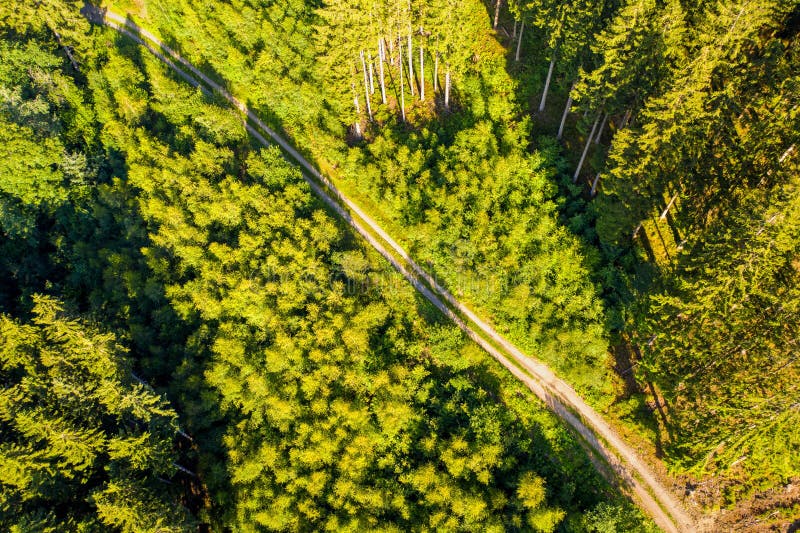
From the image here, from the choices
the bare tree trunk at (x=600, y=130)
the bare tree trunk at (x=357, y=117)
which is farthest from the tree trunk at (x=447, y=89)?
the bare tree trunk at (x=600, y=130)

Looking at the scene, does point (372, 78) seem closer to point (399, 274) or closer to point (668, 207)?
point (399, 274)

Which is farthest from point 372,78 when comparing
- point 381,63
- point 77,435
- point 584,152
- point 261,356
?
point 77,435

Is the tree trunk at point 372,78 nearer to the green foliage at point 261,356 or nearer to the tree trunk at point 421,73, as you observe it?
the tree trunk at point 421,73

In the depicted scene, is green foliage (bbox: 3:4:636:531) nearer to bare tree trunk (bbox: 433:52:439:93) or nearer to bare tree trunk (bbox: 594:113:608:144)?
bare tree trunk (bbox: 433:52:439:93)

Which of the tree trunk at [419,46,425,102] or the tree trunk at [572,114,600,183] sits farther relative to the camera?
the tree trunk at [419,46,425,102]

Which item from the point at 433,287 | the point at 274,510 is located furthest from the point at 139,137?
the point at 274,510

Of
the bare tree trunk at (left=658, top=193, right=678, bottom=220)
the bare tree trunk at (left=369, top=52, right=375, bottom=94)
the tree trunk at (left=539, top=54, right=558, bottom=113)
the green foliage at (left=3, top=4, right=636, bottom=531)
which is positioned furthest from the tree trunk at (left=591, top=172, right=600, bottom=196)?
the bare tree trunk at (left=369, top=52, right=375, bottom=94)
